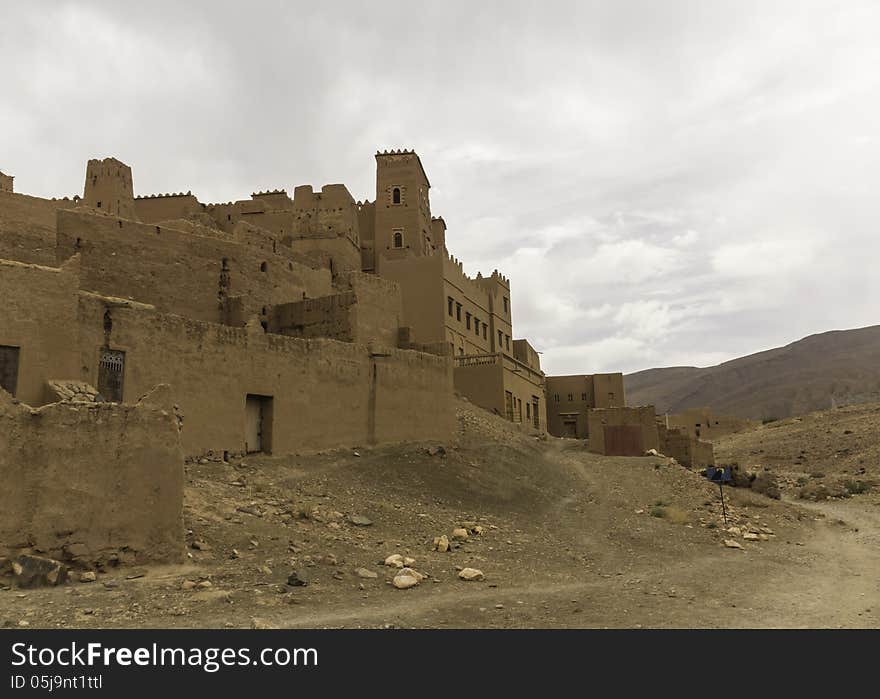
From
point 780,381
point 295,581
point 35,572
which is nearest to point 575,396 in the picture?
Result: point 295,581

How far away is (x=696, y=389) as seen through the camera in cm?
11331

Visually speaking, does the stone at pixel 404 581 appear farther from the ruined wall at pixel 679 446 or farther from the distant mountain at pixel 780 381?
the distant mountain at pixel 780 381

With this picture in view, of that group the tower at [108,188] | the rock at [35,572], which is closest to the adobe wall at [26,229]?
the tower at [108,188]

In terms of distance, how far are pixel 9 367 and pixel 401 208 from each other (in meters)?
30.4

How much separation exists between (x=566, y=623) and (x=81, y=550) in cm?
572

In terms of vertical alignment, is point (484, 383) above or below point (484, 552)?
above

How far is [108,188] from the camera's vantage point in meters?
29.2

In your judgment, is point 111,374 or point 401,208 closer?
point 111,374

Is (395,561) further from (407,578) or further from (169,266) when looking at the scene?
(169,266)

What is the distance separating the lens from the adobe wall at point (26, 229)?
1861cm

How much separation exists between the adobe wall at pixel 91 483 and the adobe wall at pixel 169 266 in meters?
11.8

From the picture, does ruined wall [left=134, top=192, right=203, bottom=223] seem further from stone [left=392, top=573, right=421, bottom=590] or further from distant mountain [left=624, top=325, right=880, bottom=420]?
distant mountain [left=624, top=325, right=880, bottom=420]
